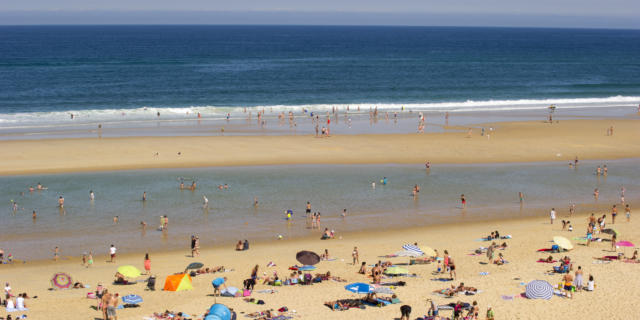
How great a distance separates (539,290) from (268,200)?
54.9ft

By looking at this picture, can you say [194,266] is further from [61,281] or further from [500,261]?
[500,261]

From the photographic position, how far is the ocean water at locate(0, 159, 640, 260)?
93.8 feet

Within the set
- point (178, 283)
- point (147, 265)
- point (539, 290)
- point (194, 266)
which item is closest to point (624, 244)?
point (539, 290)

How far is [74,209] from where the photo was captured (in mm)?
31797

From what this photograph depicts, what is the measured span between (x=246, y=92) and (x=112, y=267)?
173 ft

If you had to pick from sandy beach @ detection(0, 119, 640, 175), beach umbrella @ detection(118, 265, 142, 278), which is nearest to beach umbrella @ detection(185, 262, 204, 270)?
beach umbrella @ detection(118, 265, 142, 278)

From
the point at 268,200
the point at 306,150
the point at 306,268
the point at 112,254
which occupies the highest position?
the point at 306,150

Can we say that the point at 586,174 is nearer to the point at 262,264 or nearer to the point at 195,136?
the point at 262,264

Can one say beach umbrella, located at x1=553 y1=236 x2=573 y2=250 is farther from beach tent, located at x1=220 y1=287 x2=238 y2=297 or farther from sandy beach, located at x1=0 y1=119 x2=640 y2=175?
sandy beach, located at x1=0 y1=119 x2=640 y2=175

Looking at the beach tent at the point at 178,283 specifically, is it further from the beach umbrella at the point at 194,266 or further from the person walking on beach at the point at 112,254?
the person walking on beach at the point at 112,254

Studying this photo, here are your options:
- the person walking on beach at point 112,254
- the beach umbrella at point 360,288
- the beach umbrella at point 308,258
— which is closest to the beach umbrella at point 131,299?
the person walking on beach at point 112,254

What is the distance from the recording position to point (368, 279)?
22.5m

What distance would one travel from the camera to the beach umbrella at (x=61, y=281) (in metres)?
21.7

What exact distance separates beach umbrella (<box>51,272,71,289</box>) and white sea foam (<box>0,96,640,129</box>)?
36.1m
